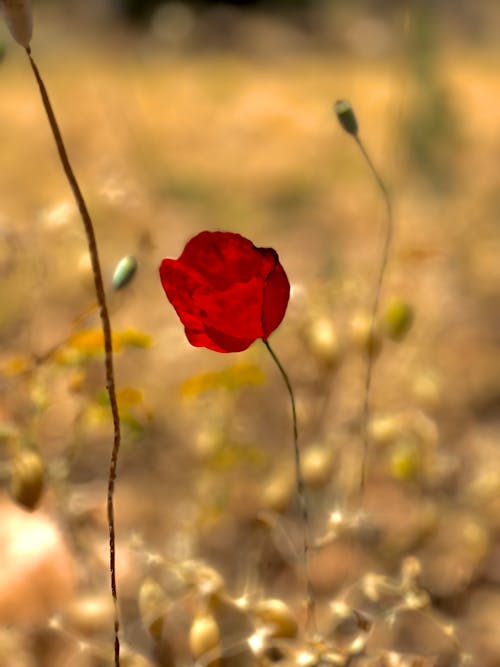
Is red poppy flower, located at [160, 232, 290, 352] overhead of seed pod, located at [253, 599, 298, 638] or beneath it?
overhead

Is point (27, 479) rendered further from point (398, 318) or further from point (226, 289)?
point (398, 318)

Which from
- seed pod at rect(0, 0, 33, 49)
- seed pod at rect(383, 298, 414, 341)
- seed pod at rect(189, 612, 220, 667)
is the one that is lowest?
seed pod at rect(189, 612, 220, 667)

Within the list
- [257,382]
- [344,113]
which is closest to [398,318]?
[257,382]

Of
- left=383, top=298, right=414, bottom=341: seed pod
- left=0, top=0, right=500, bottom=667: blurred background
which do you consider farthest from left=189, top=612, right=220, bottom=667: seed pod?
left=383, top=298, right=414, bottom=341: seed pod

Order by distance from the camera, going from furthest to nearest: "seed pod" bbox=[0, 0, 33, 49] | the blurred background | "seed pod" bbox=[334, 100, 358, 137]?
the blurred background
"seed pod" bbox=[334, 100, 358, 137]
"seed pod" bbox=[0, 0, 33, 49]

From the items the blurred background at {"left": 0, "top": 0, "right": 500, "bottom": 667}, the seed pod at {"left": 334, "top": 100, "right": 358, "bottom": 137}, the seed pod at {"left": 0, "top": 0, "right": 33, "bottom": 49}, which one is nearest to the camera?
the seed pod at {"left": 0, "top": 0, "right": 33, "bottom": 49}

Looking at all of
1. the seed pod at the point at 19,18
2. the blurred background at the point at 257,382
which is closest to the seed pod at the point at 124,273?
the blurred background at the point at 257,382

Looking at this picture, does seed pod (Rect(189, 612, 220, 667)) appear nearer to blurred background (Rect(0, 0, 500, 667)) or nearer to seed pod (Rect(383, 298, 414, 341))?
blurred background (Rect(0, 0, 500, 667))
